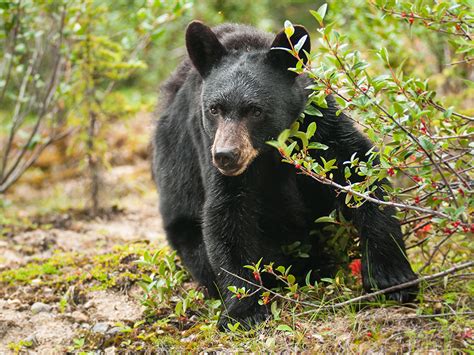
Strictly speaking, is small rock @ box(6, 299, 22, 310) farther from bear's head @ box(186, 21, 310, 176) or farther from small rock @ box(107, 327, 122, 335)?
bear's head @ box(186, 21, 310, 176)

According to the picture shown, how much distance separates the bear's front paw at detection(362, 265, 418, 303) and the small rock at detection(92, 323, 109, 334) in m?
1.93

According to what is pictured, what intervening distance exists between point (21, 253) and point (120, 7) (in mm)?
6444

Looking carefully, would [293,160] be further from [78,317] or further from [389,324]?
[78,317]

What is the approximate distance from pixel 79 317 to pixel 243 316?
1441 mm

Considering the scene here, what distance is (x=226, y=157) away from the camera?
3.99m

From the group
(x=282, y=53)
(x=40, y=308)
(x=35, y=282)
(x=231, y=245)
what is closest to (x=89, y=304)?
(x=40, y=308)

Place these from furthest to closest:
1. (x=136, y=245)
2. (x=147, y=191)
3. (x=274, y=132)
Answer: (x=147, y=191) → (x=136, y=245) → (x=274, y=132)

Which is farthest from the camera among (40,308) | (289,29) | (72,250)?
(72,250)

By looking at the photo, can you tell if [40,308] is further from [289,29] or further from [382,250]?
[289,29]

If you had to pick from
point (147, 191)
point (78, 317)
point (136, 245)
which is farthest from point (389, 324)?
point (147, 191)

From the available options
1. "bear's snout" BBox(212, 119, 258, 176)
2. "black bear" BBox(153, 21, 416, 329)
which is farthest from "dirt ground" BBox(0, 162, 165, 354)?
"bear's snout" BBox(212, 119, 258, 176)

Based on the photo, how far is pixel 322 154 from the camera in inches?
179

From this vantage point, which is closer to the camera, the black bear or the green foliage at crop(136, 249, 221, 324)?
the black bear

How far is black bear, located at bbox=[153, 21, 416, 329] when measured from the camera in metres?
4.29
